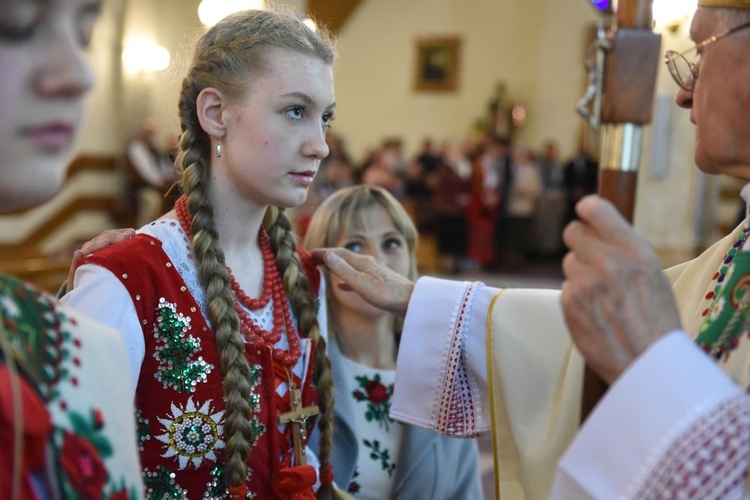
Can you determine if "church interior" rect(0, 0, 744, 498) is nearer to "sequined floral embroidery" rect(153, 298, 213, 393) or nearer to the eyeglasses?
"sequined floral embroidery" rect(153, 298, 213, 393)

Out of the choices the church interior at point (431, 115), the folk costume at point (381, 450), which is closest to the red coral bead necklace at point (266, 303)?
the folk costume at point (381, 450)

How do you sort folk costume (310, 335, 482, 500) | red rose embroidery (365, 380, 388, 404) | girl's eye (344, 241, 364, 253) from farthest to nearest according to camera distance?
girl's eye (344, 241, 364, 253), red rose embroidery (365, 380, 388, 404), folk costume (310, 335, 482, 500)

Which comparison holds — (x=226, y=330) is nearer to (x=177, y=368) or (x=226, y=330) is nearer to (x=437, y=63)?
(x=177, y=368)

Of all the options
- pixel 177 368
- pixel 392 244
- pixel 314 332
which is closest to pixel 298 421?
pixel 314 332

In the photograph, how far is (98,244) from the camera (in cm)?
156

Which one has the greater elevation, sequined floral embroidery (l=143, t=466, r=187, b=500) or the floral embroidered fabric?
sequined floral embroidery (l=143, t=466, r=187, b=500)

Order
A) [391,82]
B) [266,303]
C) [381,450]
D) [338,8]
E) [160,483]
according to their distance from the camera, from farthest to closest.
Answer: [391,82] → [338,8] → [381,450] → [266,303] → [160,483]

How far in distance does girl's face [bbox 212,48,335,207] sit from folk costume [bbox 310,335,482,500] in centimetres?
68

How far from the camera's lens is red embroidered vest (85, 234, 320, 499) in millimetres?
1476

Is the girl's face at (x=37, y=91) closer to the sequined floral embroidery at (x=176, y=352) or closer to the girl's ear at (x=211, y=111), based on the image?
the sequined floral embroidery at (x=176, y=352)

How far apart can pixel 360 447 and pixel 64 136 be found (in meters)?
→ 1.46

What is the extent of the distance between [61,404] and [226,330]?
688 millimetres

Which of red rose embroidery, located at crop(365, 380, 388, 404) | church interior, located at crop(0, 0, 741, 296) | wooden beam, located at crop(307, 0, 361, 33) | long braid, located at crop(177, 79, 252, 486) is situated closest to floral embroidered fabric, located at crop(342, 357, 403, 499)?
red rose embroidery, located at crop(365, 380, 388, 404)

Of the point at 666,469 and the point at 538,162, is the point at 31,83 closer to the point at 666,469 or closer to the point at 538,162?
the point at 666,469
